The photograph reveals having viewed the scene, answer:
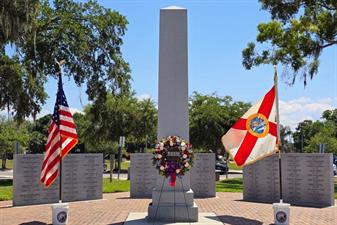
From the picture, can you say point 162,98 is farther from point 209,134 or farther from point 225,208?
point 209,134

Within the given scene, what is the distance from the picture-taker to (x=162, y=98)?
38.8ft

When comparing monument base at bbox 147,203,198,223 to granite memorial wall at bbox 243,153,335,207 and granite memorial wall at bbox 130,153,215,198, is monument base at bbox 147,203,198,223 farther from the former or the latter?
granite memorial wall at bbox 130,153,215,198

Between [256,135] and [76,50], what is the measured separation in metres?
14.9

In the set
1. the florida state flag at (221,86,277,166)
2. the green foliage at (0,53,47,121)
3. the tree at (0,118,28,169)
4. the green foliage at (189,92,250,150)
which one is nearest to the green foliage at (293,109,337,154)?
the green foliage at (189,92,250,150)

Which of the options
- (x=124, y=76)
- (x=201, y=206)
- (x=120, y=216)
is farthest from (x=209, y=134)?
(x=120, y=216)

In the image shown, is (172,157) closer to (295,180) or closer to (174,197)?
(174,197)

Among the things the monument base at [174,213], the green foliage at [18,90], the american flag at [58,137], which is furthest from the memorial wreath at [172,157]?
the green foliage at [18,90]

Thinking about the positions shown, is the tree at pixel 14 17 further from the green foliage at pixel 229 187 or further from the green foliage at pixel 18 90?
the green foliage at pixel 229 187

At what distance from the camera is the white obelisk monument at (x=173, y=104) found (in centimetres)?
1134

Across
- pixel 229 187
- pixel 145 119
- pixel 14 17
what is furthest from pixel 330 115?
pixel 14 17

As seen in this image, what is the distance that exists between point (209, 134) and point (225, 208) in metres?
20.3

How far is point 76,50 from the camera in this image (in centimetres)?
2472

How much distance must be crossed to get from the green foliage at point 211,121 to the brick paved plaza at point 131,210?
18.1 meters

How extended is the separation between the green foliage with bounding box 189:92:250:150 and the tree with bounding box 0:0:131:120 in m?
10.5
